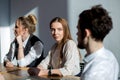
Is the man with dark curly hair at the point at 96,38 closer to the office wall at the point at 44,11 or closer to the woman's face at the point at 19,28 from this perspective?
the woman's face at the point at 19,28

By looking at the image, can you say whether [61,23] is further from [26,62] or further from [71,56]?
[26,62]

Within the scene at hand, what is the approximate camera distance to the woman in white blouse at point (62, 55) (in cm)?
254

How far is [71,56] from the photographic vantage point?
8.63 feet

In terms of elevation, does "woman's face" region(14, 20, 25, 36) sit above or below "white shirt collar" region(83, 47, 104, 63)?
above

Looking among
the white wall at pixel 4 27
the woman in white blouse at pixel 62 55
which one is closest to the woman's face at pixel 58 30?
the woman in white blouse at pixel 62 55

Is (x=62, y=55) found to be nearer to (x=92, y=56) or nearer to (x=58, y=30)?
(x=58, y=30)

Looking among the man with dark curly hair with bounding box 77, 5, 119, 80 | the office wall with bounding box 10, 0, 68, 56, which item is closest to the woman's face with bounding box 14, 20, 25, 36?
the office wall with bounding box 10, 0, 68, 56

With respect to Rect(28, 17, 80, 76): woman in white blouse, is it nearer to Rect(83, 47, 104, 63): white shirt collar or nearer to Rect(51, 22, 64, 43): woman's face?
Rect(51, 22, 64, 43): woman's face

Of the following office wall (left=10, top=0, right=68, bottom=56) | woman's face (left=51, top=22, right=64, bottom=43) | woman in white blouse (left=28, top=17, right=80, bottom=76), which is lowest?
woman in white blouse (left=28, top=17, right=80, bottom=76)

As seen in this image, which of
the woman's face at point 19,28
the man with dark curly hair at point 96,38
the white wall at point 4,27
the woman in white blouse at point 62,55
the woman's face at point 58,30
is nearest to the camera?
the man with dark curly hair at point 96,38

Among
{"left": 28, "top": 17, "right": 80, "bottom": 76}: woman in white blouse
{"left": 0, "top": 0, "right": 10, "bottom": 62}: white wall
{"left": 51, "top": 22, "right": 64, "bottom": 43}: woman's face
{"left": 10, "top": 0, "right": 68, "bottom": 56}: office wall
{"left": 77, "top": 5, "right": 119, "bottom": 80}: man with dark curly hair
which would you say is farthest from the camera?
{"left": 0, "top": 0, "right": 10, "bottom": 62}: white wall

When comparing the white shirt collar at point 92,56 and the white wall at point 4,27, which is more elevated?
the white wall at point 4,27

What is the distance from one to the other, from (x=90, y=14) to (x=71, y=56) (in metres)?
1.16

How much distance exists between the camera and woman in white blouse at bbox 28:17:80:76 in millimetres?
Answer: 2535
